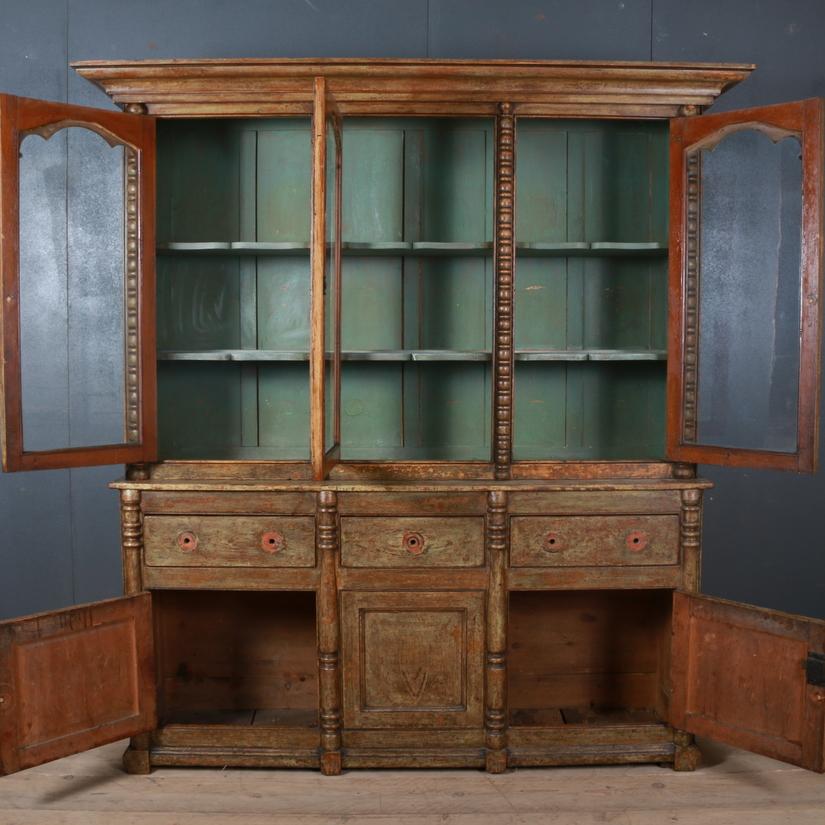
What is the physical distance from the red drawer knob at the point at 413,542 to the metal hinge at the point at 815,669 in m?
1.23

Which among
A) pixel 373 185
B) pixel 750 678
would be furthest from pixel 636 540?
pixel 373 185

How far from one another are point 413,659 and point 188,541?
0.85 metres

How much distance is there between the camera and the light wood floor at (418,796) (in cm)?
261

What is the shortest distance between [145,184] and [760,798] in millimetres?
2847

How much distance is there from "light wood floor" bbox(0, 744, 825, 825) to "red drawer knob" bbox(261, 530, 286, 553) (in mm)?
772

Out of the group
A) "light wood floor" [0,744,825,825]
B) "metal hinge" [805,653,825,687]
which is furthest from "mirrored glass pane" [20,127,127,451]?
"metal hinge" [805,653,825,687]

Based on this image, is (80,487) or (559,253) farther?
(80,487)

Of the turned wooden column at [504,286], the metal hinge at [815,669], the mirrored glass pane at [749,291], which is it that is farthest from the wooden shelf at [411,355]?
the metal hinge at [815,669]

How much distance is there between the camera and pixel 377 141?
3297 mm

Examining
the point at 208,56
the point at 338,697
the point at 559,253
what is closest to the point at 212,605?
the point at 338,697

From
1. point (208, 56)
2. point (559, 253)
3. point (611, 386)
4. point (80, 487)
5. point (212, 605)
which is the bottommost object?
point (212, 605)

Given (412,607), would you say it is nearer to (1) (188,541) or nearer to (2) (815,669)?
(1) (188,541)

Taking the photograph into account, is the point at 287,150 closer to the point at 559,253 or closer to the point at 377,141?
the point at 377,141

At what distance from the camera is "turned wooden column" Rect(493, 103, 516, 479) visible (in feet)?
9.47
